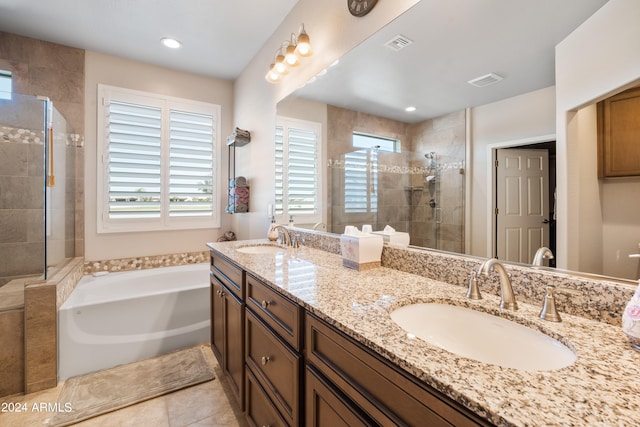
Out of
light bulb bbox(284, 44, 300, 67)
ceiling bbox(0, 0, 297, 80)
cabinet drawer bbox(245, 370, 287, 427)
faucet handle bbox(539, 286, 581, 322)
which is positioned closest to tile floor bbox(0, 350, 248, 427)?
cabinet drawer bbox(245, 370, 287, 427)

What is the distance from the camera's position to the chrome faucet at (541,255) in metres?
0.89

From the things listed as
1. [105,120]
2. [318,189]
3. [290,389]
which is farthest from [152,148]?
[290,389]

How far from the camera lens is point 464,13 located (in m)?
1.09

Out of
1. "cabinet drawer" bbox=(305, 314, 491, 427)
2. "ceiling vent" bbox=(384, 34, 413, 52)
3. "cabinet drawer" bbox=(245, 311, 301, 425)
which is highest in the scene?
"ceiling vent" bbox=(384, 34, 413, 52)

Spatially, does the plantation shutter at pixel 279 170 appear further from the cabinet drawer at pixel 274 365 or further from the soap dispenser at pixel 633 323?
the soap dispenser at pixel 633 323

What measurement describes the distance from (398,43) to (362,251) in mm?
1017

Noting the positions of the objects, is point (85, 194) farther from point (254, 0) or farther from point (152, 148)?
point (254, 0)

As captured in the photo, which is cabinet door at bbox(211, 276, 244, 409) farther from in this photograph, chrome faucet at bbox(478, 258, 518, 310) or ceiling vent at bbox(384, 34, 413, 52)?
ceiling vent at bbox(384, 34, 413, 52)

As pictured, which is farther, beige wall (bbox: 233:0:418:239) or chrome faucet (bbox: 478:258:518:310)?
beige wall (bbox: 233:0:418:239)

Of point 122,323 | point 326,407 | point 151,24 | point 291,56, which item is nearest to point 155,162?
point 151,24

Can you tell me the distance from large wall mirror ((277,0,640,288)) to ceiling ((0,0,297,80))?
3.40ft

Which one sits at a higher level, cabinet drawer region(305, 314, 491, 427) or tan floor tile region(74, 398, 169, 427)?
cabinet drawer region(305, 314, 491, 427)

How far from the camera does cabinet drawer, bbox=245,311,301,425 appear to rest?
98cm

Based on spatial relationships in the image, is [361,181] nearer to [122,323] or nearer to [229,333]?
[229,333]
